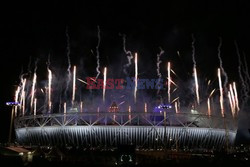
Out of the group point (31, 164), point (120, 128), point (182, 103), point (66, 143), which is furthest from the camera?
point (182, 103)

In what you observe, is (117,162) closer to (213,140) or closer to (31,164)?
(31,164)

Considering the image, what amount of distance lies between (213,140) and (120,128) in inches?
932

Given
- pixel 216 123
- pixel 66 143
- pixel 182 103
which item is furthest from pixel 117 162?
pixel 182 103

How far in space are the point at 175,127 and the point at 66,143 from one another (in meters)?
25.5

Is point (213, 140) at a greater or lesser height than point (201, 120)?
lesser

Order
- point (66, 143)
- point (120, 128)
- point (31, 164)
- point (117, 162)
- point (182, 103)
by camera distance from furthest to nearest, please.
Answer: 1. point (182, 103)
2. point (66, 143)
3. point (120, 128)
4. point (117, 162)
5. point (31, 164)

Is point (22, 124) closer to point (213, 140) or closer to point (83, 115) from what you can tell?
point (83, 115)

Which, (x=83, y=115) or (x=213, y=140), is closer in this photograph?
(x=83, y=115)

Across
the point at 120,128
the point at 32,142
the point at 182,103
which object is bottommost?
the point at 32,142

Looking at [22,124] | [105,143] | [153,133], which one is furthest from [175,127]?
[22,124]

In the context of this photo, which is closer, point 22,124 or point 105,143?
point 105,143

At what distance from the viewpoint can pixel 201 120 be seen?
63.4m

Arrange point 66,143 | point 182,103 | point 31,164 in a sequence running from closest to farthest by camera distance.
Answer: point 31,164, point 66,143, point 182,103

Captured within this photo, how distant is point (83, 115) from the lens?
61.8m
